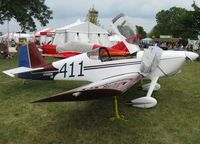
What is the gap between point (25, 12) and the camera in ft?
75.6

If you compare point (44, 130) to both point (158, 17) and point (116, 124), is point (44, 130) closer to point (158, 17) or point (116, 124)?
point (116, 124)

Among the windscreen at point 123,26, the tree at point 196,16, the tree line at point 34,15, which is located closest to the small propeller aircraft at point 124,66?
the windscreen at point 123,26

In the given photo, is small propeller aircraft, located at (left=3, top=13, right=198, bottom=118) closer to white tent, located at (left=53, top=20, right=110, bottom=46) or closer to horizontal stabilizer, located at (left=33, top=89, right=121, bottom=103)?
horizontal stabilizer, located at (left=33, top=89, right=121, bottom=103)

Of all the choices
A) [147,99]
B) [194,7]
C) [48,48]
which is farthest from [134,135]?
[194,7]

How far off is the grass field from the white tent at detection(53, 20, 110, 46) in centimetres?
1576

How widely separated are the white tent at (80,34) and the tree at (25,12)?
1810 mm

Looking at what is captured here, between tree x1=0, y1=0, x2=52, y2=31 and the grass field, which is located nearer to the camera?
the grass field

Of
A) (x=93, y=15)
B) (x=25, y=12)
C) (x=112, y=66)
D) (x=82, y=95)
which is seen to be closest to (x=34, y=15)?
(x=25, y=12)

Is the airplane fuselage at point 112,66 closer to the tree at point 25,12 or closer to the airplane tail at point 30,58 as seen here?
the airplane tail at point 30,58

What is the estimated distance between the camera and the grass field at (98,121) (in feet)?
17.5

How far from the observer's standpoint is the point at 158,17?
330ft

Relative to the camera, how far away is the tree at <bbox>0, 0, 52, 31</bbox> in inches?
871

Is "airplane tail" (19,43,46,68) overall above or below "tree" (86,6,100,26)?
below

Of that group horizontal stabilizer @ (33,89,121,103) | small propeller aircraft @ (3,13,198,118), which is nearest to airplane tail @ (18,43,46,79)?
small propeller aircraft @ (3,13,198,118)
